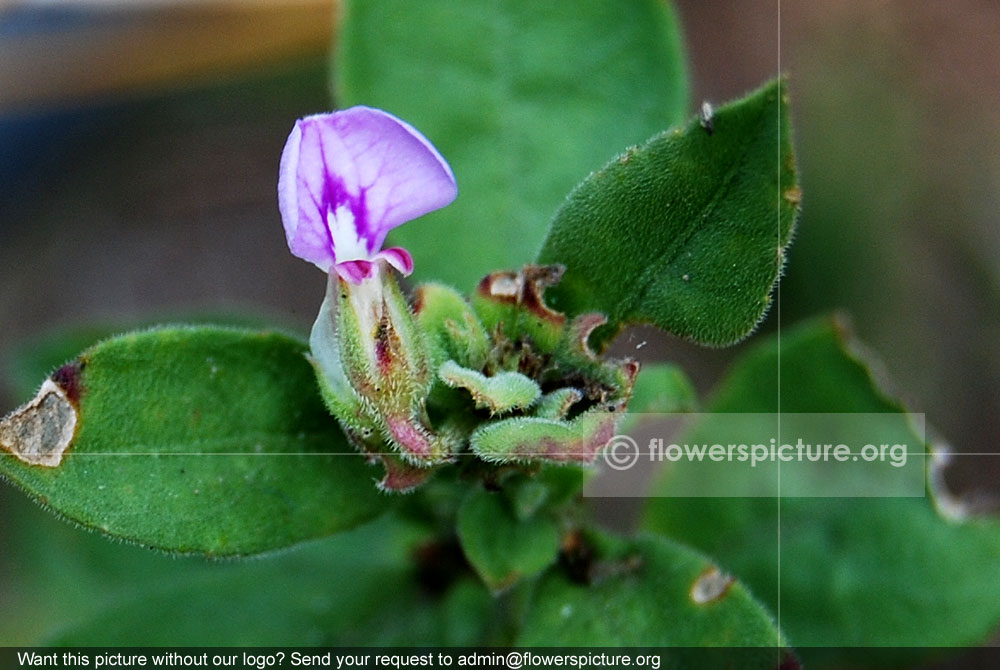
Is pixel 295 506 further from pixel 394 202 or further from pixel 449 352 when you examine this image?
pixel 394 202

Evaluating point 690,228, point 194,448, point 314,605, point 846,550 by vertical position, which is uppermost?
point 690,228

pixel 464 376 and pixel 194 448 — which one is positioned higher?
pixel 464 376

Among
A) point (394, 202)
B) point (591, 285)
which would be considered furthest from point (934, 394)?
point (394, 202)

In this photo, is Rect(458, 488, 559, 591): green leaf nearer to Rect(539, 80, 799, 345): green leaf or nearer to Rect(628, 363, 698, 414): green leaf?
Rect(539, 80, 799, 345): green leaf

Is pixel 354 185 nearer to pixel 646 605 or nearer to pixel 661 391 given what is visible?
pixel 646 605

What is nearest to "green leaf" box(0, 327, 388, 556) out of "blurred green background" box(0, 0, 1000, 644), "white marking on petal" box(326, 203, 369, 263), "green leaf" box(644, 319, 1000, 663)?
"white marking on petal" box(326, 203, 369, 263)

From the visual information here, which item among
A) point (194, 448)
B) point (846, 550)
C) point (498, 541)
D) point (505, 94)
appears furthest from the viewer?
point (846, 550)

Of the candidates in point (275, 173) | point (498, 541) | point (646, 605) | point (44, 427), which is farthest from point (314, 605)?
point (275, 173)
